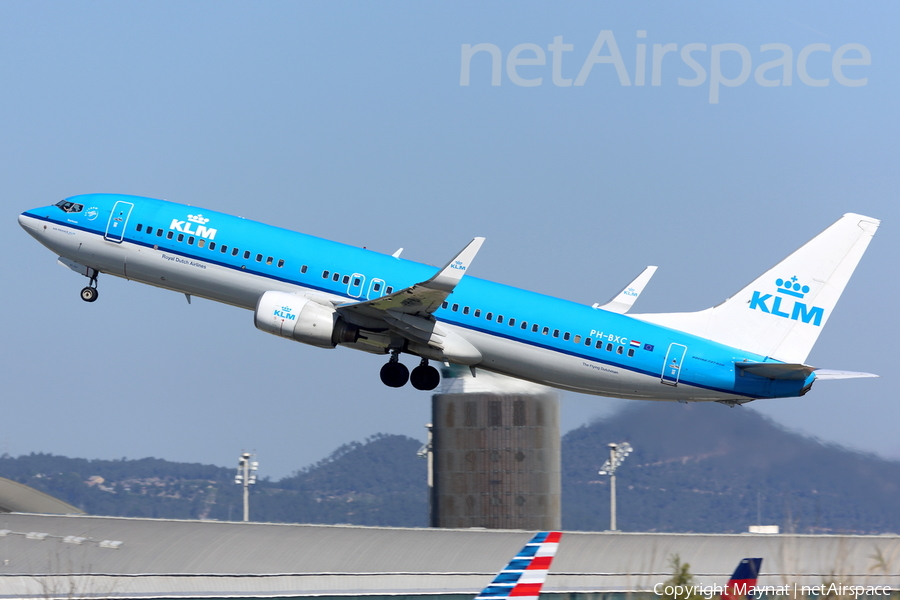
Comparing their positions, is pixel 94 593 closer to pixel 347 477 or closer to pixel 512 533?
pixel 512 533

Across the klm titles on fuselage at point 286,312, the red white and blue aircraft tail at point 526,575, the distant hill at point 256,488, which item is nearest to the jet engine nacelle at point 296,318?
the klm titles on fuselage at point 286,312

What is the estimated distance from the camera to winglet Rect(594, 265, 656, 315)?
4103cm

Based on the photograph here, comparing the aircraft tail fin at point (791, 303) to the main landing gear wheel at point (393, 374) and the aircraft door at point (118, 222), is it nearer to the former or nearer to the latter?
the main landing gear wheel at point (393, 374)

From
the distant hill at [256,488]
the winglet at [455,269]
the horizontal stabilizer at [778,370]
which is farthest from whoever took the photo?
the distant hill at [256,488]

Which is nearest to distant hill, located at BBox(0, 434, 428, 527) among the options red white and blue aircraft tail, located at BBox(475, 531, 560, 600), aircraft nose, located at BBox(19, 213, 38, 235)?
aircraft nose, located at BBox(19, 213, 38, 235)

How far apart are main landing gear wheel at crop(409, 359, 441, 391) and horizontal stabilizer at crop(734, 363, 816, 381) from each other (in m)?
10.6

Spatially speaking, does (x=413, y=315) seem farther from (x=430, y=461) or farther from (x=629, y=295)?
Answer: (x=430, y=461)

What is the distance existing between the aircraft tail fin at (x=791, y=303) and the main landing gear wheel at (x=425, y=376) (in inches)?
304

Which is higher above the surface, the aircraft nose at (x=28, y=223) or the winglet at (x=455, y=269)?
the aircraft nose at (x=28, y=223)

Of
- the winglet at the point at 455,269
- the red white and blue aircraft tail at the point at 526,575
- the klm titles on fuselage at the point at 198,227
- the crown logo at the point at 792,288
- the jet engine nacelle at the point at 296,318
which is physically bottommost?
the red white and blue aircraft tail at the point at 526,575

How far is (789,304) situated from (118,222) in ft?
79.4

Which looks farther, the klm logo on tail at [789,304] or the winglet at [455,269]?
the klm logo on tail at [789,304]

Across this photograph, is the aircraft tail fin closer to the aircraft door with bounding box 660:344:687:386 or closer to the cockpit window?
the aircraft door with bounding box 660:344:687:386

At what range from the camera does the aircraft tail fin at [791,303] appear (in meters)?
39.9
